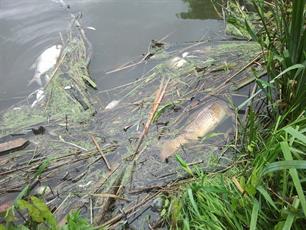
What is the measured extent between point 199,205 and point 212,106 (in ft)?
3.06

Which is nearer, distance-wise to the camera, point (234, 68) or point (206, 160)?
point (206, 160)

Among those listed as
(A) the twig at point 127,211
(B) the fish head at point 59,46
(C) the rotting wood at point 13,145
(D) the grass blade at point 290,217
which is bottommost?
(A) the twig at point 127,211

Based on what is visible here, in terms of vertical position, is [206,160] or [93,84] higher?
[93,84]

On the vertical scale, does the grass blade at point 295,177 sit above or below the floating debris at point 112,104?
above

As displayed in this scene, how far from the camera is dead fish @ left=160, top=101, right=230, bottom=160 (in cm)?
246

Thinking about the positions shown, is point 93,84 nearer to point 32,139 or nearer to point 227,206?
point 32,139

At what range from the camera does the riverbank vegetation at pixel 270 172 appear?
5.47ft

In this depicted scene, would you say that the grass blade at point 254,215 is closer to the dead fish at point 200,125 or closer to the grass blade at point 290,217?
the grass blade at point 290,217

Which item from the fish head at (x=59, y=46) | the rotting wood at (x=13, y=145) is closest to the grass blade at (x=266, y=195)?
the rotting wood at (x=13, y=145)

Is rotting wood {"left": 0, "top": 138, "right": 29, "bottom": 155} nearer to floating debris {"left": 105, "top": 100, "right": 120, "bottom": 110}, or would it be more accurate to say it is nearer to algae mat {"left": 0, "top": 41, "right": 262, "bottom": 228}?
algae mat {"left": 0, "top": 41, "right": 262, "bottom": 228}

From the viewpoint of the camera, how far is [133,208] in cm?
212

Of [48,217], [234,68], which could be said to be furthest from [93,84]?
[48,217]

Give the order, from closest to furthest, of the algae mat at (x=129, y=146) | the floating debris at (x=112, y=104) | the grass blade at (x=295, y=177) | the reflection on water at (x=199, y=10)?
the grass blade at (x=295, y=177) → the algae mat at (x=129, y=146) → the floating debris at (x=112, y=104) → the reflection on water at (x=199, y=10)

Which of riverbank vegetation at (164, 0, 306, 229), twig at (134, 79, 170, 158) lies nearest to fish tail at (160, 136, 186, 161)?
twig at (134, 79, 170, 158)
